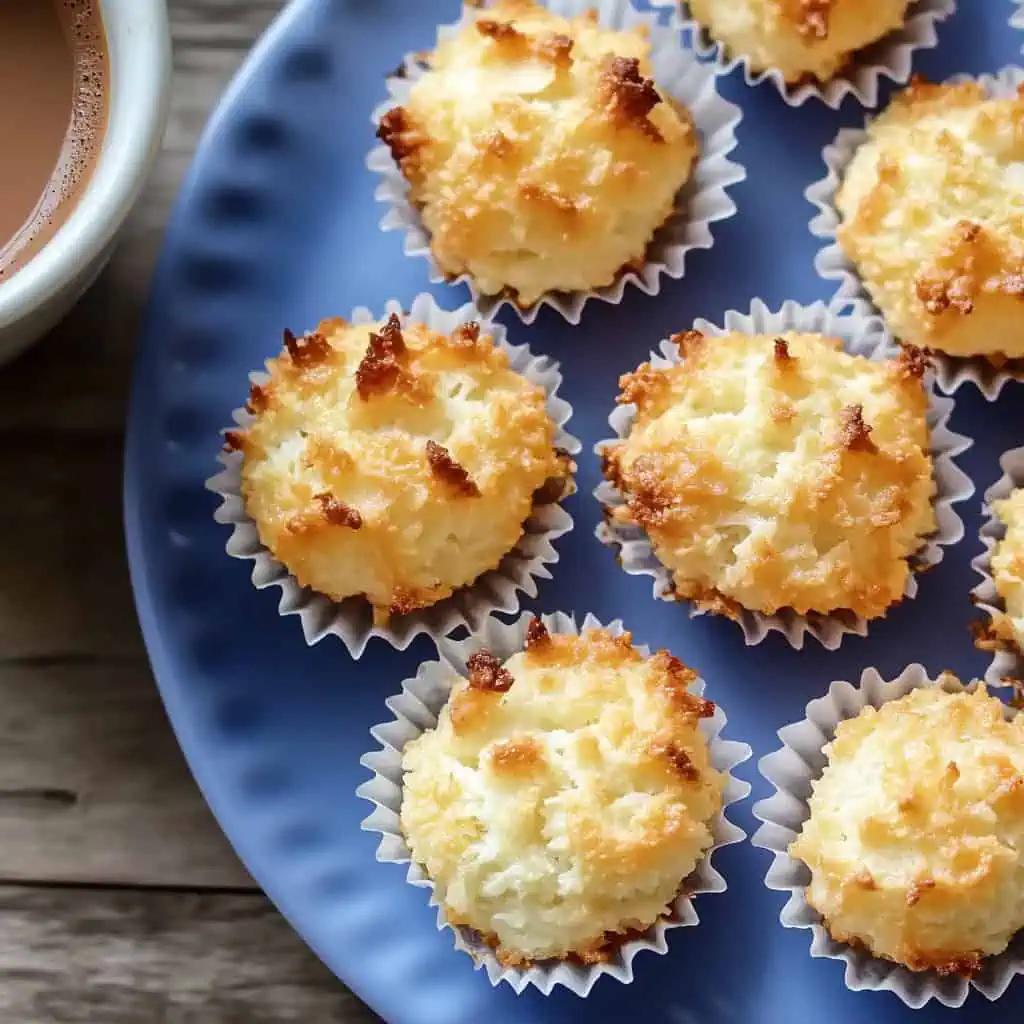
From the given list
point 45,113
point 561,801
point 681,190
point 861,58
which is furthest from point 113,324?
point 861,58

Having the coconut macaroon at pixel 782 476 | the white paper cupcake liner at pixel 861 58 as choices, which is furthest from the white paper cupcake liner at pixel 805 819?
the white paper cupcake liner at pixel 861 58

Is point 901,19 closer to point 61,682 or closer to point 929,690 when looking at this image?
point 929,690

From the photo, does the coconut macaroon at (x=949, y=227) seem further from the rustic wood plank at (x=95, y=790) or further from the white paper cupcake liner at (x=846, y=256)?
the rustic wood plank at (x=95, y=790)

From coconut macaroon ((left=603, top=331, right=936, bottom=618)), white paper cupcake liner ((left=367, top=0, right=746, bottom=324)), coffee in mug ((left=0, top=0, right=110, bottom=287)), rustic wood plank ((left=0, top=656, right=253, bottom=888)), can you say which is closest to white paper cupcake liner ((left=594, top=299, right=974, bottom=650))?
coconut macaroon ((left=603, top=331, right=936, bottom=618))

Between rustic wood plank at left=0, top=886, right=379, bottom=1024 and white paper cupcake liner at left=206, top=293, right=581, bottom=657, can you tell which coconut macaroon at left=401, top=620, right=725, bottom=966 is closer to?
white paper cupcake liner at left=206, top=293, right=581, bottom=657

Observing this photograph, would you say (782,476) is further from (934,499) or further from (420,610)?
(420,610)

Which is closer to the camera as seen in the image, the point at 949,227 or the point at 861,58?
the point at 949,227

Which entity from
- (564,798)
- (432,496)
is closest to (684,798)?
(564,798)
